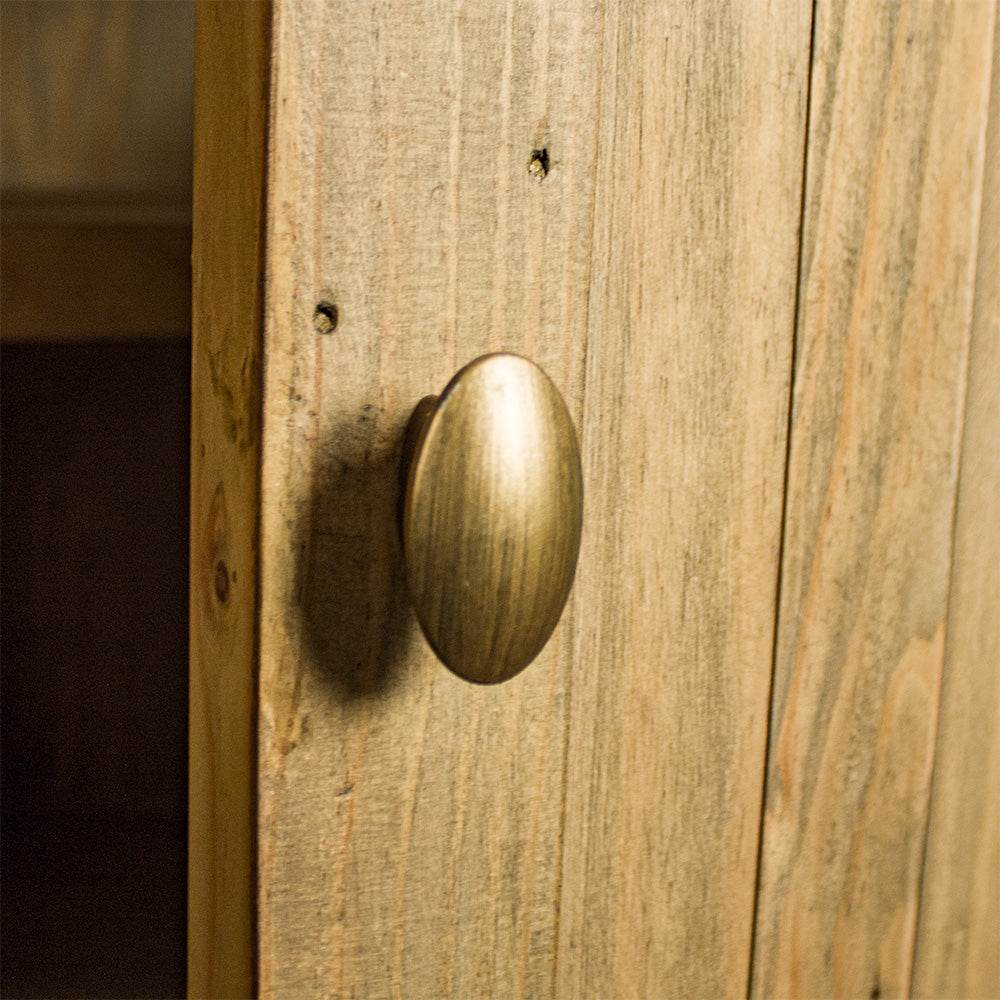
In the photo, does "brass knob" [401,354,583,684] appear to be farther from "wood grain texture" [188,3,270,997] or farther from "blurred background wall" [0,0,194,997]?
"blurred background wall" [0,0,194,997]

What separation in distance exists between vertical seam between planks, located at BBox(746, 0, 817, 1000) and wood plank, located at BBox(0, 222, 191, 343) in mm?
259

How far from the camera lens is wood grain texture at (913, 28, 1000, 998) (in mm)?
471

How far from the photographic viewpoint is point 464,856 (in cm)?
33

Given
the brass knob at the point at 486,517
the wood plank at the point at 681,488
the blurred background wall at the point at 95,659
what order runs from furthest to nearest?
the blurred background wall at the point at 95,659 < the wood plank at the point at 681,488 < the brass knob at the point at 486,517

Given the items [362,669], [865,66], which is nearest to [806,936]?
[362,669]

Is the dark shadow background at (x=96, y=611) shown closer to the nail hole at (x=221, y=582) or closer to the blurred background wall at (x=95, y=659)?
the blurred background wall at (x=95, y=659)

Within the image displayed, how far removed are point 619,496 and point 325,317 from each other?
0.14m

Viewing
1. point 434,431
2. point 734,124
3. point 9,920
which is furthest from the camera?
point 9,920

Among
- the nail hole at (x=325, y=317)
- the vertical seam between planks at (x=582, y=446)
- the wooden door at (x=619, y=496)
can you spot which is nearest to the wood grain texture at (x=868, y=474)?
the wooden door at (x=619, y=496)

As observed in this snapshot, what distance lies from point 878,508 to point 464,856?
249 millimetres

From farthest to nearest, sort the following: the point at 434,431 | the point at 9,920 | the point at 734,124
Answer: the point at 9,920 → the point at 734,124 → the point at 434,431

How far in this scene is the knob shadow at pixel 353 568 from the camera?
296mm

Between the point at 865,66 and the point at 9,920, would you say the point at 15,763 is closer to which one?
the point at 9,920

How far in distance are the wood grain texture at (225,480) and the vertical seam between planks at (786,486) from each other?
23 cm
